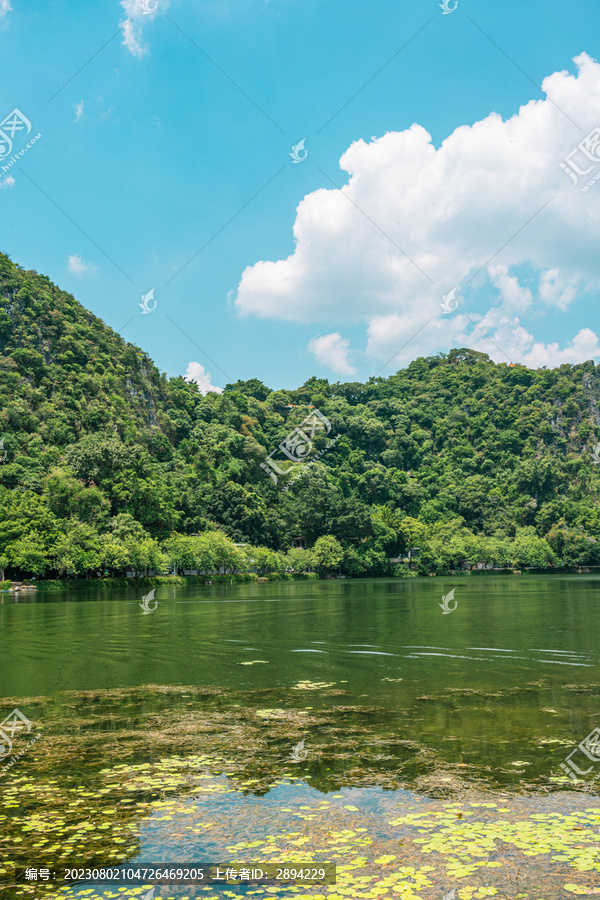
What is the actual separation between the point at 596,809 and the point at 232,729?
16.1ft

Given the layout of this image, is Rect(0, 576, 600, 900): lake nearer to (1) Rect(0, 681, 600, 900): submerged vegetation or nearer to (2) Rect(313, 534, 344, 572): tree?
(1) Rect(0, 681, 600, 900): submerged vegetation

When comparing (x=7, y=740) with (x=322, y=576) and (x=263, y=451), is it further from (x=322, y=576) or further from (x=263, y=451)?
(x=263, y=451)

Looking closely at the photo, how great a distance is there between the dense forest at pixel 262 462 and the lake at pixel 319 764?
141 feet

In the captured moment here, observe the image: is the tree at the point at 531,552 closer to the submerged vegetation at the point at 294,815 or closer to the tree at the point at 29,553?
the tree at the point at 29,553

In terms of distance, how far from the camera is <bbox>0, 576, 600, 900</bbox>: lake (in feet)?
17.5

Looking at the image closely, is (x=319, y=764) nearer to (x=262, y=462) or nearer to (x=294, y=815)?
(x=294, y=815)

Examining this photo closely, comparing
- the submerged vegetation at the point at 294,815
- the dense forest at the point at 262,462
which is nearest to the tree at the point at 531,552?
the dense forest at the point at 262,462

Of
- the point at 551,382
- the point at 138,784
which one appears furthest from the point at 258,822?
the point at 551,382

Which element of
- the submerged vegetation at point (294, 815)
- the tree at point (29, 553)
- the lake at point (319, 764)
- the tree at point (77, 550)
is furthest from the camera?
the tree at point (77, 550)

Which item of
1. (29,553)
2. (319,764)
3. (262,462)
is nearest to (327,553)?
(262,462)

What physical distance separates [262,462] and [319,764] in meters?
98.4

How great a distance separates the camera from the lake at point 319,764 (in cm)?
533

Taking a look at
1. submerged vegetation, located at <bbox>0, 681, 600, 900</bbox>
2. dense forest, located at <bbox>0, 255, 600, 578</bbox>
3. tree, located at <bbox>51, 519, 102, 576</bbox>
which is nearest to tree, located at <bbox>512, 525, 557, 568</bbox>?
dense forest, located at <bbox>0, 255, 600, 578</bbox>

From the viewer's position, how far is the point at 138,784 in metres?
6.99
